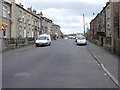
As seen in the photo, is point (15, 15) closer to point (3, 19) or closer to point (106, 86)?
point (3, 19)

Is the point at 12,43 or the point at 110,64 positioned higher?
the point at 12,43

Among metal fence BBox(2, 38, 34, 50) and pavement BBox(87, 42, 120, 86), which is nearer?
pavement BBox(87, 42, 120, 86)

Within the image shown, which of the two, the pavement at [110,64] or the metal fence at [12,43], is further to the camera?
the metal fence at [12,43]

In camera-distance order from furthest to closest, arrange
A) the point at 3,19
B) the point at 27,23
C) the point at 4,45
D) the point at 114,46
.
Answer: the point at 27,23
the point at 3,19
the point at 4,45
the point at 114,46

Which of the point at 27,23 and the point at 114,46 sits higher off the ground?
the point at 27,23

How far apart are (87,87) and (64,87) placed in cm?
79

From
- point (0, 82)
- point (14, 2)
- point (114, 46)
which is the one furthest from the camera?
point (14, 2)

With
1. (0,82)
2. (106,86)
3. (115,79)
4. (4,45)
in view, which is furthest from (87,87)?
(4,45)

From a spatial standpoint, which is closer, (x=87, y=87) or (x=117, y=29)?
(x=87, y=87)

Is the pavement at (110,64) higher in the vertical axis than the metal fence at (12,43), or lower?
lower

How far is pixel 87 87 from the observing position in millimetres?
6043

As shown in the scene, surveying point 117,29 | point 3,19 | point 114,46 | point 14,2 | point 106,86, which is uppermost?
point 14,2

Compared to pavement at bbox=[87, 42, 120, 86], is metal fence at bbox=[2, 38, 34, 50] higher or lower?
higher

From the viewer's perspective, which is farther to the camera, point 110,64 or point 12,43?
point 12,43
